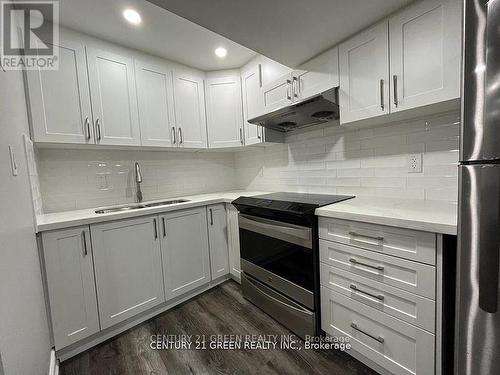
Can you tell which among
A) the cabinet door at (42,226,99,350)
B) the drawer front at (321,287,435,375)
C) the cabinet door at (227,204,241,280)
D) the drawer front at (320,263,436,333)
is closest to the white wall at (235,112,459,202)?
the cabinet door at (227,204,241,280)

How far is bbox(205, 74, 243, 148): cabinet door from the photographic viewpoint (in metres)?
2.44

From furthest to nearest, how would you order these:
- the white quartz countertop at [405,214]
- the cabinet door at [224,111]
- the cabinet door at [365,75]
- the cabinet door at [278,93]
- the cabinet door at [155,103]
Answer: the cabinet door at [224,111] < the cabinet door at [155,103] < the cabinet door at [278,93] < the cabinet door at [365,75] < the white quartz countertop at [405,214]

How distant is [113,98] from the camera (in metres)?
1.85

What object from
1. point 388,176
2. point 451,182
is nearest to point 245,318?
point 388,176

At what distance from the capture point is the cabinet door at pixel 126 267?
1.56 meters

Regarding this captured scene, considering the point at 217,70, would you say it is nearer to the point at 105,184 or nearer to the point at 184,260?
the point at 105,184

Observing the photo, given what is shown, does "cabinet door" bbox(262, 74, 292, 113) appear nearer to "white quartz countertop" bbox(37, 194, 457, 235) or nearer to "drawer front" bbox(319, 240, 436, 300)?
"white quartz countertop" bbox(37, 194, 457, 235)

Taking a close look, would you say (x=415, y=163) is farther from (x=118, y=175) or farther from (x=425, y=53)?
(x=118, y=175)

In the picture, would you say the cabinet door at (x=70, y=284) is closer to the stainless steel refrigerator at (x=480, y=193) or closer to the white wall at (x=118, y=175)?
the white wall at (x=118, y=175)

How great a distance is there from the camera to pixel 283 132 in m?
2.34

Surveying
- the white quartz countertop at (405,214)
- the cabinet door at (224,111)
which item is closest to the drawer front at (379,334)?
the white quartz countertop at (405,214)

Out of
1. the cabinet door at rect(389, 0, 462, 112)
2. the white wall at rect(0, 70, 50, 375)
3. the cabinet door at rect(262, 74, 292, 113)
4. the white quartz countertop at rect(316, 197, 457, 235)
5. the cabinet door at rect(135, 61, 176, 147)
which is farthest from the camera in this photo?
the cabinet door at rect(135, 61, 176, 147)

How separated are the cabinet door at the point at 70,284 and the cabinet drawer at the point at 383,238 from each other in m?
1.62

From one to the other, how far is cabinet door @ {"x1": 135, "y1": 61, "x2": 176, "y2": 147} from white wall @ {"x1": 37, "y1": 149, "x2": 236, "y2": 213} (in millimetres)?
347
